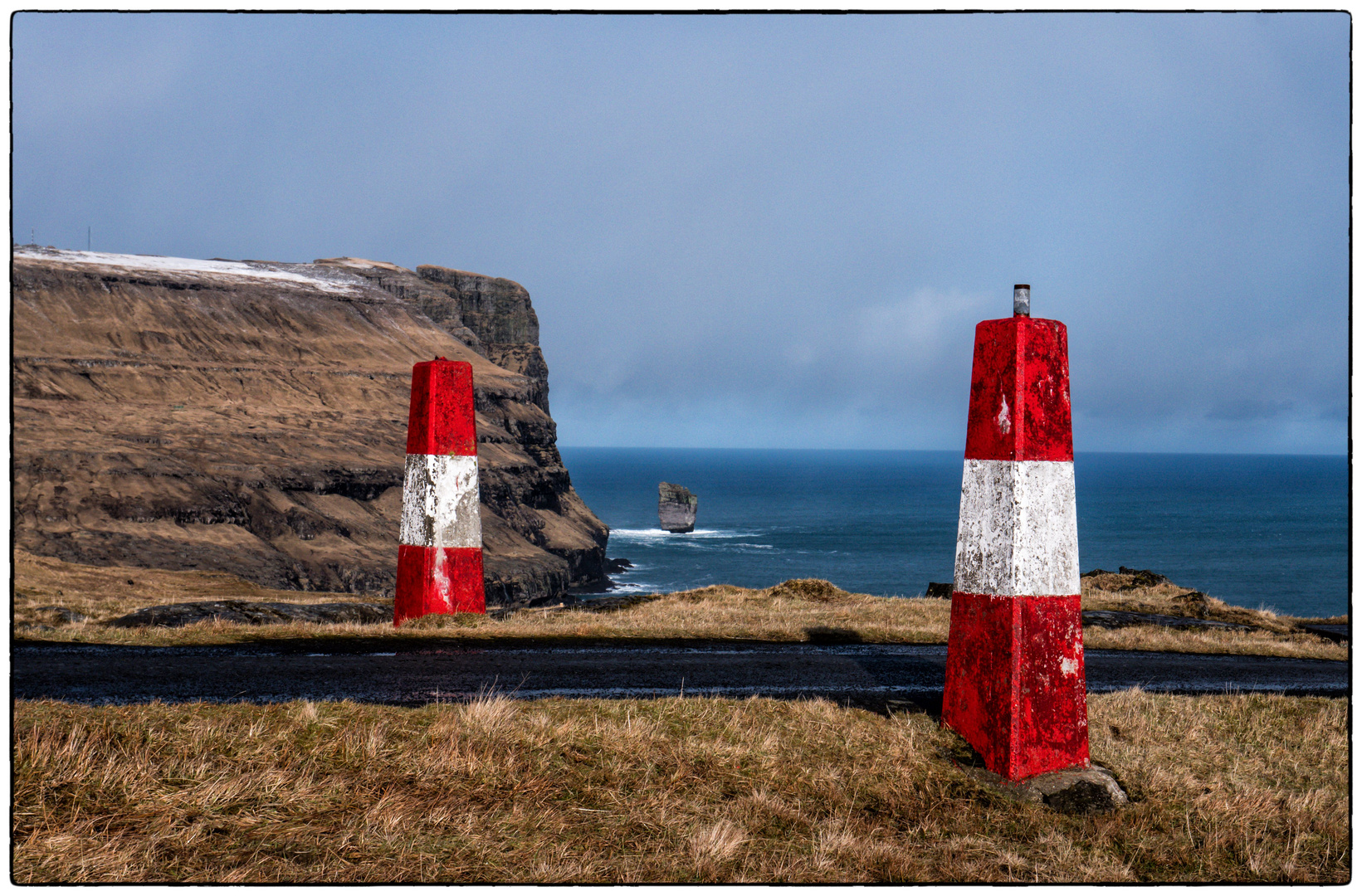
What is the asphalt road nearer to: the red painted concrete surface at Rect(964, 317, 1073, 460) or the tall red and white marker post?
the tall red and white marker post

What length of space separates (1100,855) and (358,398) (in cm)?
10559

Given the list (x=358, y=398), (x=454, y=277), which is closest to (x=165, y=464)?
(x=358, y=398)

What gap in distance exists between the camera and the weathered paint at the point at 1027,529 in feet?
20.6

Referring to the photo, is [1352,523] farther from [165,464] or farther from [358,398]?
[358,398]

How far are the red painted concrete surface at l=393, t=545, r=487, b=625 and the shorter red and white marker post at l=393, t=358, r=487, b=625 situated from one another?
0.01 metres

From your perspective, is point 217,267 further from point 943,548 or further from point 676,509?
point 943,548

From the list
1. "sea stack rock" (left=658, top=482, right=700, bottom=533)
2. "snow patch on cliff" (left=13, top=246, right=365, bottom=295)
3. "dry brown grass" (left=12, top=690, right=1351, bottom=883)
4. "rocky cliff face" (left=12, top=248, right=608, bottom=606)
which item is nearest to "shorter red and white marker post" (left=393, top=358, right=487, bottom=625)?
"dry brown grass" (left=12, top=690, right=1351, bottom=883)

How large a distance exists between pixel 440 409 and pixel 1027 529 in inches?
313

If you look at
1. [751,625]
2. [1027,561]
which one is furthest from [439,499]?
[1027,561]

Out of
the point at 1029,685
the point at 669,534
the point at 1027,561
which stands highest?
the point at 1027,561

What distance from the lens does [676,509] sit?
15875 cm

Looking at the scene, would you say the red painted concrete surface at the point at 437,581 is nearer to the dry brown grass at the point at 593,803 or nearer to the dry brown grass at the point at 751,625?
the dry brown grass at the point at 751,625

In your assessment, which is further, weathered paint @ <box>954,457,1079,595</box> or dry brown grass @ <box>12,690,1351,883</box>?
weathered paint @ <box>954,457,1079,595</box>

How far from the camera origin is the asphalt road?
804 centimetres
